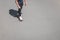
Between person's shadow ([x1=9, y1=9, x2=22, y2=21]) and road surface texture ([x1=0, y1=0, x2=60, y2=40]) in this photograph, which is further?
person's shadow ([x1=9, y1=9, x2=22, y2=21])

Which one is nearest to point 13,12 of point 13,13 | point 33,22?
point 13,13

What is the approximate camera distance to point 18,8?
220 inches

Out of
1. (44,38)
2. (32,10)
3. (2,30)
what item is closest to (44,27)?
(44,38)

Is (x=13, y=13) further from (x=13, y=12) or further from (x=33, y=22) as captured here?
(x=33, y=22)

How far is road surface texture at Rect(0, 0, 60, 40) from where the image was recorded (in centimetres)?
502

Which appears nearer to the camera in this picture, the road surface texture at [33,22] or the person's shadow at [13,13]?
the road surface texture at [33,22]

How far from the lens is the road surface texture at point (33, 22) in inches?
197

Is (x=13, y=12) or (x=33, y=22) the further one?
(x=13, y=12)

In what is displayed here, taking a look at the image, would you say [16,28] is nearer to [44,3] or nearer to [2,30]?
[2,30]

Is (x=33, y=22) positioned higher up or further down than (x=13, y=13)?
further down

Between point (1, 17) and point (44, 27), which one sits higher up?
point (1, 17)

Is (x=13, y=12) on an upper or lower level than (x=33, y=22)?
upper

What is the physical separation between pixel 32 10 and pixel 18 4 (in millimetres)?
625

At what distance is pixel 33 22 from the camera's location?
541cm
